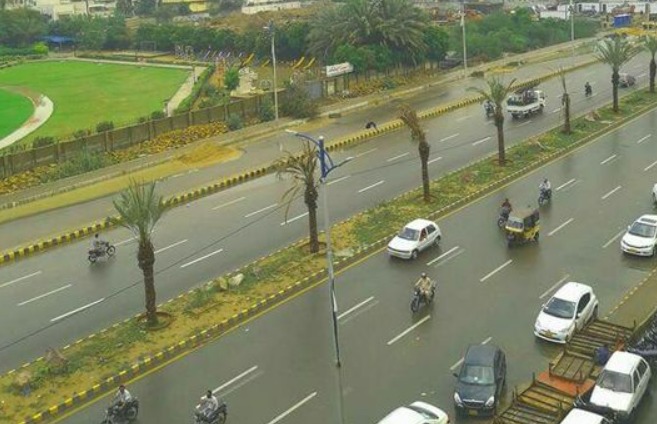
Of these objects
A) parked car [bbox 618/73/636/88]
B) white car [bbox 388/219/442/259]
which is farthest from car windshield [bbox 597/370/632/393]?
parked car [bbox 618/73/636/88]

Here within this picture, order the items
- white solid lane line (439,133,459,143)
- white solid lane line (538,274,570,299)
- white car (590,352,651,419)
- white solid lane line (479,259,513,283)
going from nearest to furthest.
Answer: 1. white car (590,352,651,419)
2. white solid lane line (538,274,570,299)
3. white solid lane line (479,259,513,283)
4. white solid lane line (439,133,459,143)

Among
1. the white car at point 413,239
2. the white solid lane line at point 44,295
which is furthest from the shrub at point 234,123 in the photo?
the white solid lane line at point 44,295

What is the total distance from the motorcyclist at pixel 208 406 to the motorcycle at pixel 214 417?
3 cm

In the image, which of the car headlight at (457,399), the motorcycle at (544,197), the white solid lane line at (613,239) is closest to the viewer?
the car headlight at (457,399)

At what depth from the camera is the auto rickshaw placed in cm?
3569

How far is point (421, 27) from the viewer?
284 ft

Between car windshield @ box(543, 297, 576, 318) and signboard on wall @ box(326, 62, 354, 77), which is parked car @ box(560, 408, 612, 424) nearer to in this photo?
car windshield @ box(543, 297, 576, 318)

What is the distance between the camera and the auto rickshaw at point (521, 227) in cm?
3569

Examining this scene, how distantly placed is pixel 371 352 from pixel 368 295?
16.1 ft

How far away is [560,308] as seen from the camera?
27.3m

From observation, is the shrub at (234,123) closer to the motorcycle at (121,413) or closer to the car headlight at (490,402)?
the motorcycle at (121,413)

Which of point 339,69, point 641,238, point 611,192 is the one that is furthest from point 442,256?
point 339,69

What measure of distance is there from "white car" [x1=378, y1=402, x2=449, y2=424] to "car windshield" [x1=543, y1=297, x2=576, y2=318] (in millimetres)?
7606

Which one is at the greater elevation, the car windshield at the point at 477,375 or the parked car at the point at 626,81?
the parked car at the point at 626,81
